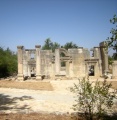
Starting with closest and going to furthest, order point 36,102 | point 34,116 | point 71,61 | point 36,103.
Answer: point 34,116, point 36,103, point 36,102, point 71,61

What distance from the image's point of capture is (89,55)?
95.7 feet

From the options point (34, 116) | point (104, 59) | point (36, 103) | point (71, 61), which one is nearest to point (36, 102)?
point (36, 103)

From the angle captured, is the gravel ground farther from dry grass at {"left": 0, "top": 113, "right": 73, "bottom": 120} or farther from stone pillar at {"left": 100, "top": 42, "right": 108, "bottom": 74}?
stone pillar at {"left": 100, "top": 42, "right": 108, "bottom": 74}

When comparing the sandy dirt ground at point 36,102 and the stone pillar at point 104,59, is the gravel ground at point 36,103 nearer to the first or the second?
the sandy dirt ground at point 36,102

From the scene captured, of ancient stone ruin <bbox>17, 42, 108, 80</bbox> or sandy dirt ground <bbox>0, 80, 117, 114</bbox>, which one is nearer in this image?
sandy dirt ground <bbox>0, 80, 117, 114</bbox>

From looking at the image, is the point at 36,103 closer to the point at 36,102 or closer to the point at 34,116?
the point at 36,102

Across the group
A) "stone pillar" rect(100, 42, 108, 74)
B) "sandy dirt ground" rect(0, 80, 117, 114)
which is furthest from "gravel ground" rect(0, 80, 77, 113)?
"stone pillar" rect(100, 42, 108, 74)

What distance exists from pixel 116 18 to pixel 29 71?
25.5 m

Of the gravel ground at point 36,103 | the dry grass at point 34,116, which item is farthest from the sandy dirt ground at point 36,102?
the dry grass at point 34,116

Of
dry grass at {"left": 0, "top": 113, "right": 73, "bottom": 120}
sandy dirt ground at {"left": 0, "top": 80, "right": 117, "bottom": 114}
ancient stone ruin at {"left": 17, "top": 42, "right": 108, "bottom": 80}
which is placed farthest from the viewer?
ancient stone ruin at {"left": 17, "top": 42, "right": 108, "bottom": 80}

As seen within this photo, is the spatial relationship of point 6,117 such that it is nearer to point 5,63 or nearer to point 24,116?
point 24,116

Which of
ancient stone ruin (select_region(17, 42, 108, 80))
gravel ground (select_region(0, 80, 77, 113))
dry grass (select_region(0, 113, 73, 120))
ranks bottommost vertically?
gravel ground (select_region(0, 80, 77, 113))

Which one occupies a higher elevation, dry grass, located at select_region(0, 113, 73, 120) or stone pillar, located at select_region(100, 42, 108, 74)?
stone pillar, located at select_region(100, 42, 108, 74)

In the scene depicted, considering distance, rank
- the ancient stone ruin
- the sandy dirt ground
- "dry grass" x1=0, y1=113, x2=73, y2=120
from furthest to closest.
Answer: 1. the ancient stone ruin
2. the sandy dirt ground
3. "dry grass" x1=0, y1=113, x2=73, y2=120
